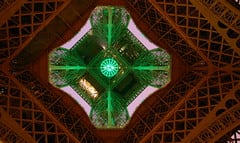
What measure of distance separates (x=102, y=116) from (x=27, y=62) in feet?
8.70

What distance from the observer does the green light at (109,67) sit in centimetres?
1520

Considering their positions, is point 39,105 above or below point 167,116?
above

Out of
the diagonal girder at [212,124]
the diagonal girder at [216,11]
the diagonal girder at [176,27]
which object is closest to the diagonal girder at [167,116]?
the diagonal girder at [212,124]

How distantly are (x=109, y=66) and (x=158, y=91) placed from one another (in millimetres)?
2237

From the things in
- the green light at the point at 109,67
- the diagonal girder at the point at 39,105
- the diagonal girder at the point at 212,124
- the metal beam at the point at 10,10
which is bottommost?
the diagonal girder at the point at 212,124

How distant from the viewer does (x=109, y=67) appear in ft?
50.4

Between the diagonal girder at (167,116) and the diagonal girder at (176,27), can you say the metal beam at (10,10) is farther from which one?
the diagonal girder at (167,116)

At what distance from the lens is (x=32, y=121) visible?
40.1 ft

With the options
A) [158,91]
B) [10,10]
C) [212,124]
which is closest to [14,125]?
→ [10,10]

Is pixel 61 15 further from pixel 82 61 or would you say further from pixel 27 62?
pixel 82 61

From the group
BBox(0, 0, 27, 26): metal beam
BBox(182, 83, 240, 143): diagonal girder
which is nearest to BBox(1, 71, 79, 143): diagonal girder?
BBox(0, 0, 27, 26): metal beam

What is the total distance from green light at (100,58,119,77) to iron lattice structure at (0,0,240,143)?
201 cm

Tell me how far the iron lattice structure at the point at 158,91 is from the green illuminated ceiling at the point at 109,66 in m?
0.84

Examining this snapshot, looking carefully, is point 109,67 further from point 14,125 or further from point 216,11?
point 216,11
